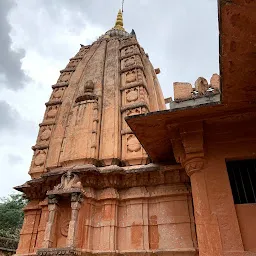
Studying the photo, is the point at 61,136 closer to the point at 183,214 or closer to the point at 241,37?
the point at 183,214

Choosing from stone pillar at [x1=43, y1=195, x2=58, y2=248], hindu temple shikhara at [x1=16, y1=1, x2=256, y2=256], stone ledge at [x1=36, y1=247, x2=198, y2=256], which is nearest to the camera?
hindu temple shikhara at [x1=16, y1=1, x2=256, y2=256]

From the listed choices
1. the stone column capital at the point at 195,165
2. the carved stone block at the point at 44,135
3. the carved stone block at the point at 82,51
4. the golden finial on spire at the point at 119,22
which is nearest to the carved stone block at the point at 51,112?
the carved stone block at the point at 44,135

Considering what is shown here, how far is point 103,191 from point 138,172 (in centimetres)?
130

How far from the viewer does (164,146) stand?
697 cm

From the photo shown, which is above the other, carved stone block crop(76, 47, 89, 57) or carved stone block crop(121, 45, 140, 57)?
carved stone block crop(76, 47, 89, 57)

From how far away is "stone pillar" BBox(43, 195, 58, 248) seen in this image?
23.4ft

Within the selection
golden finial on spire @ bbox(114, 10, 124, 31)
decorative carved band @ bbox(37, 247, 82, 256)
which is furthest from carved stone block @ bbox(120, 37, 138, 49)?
decorative carved band @ bbox(37, 247, 82, 256)

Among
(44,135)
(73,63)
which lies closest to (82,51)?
(73,63)

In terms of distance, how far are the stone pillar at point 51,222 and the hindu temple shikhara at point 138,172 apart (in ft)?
0.09

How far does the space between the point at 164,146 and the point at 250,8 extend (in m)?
4.19

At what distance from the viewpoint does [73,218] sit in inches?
283

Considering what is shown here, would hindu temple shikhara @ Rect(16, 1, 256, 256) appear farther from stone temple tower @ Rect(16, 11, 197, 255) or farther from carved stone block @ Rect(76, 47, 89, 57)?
carved stone block @ Rect(76, 47, 89, 57)

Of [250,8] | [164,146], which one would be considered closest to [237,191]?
[164,146]

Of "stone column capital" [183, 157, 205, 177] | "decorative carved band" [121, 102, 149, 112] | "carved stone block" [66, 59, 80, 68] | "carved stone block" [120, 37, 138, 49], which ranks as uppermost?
"carved stone block" [120, 37, 138, 49]
